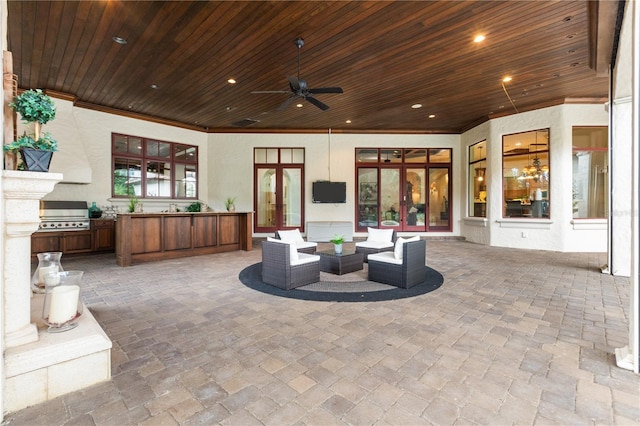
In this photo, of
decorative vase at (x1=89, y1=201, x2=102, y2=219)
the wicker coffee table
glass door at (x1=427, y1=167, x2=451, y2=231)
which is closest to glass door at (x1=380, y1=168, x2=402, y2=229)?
glass door at (x1=427, y1=167, x2=451, y2=231)

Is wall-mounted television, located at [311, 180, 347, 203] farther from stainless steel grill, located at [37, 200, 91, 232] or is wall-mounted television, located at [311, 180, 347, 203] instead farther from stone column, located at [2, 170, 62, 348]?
stone column, located at [2, 170, 62, 348]

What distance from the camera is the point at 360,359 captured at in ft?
7.59

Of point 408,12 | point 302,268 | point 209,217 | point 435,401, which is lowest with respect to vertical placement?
point 435,401

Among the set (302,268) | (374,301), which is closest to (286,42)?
(302,268)

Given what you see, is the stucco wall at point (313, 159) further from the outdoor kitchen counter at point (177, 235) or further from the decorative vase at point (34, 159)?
the decorative vase at point (34, 159)

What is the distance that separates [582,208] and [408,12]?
679 cm

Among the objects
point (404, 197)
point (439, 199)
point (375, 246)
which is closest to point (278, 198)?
point (404, 197)

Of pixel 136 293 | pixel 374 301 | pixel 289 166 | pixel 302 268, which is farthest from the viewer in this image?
pixel 289 166

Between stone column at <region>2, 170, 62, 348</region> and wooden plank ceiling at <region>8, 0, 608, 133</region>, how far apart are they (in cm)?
300

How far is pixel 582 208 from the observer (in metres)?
7.33

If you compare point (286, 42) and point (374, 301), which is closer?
point (374, 301)

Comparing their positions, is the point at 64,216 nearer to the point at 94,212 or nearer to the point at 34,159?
the point at 94,212

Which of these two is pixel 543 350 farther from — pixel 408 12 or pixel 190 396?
pixel 408 12

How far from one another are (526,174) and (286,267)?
7.22 m
